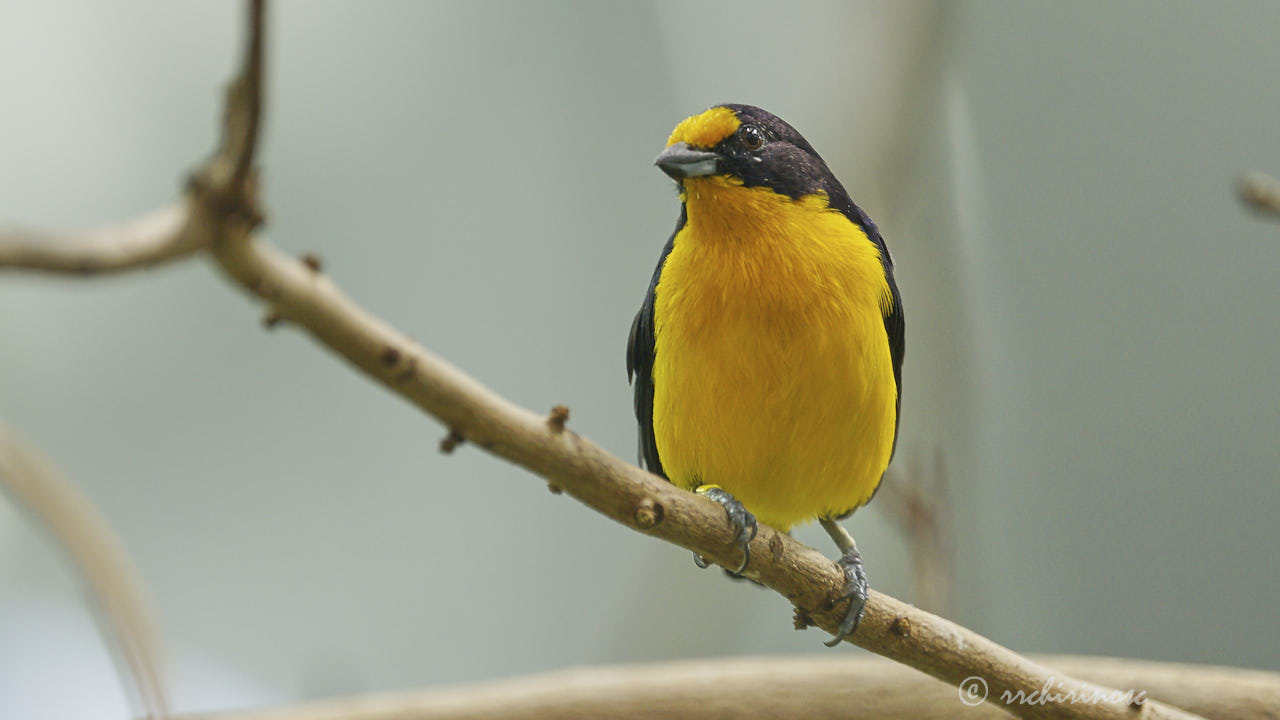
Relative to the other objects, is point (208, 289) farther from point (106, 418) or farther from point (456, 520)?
point (456, 520)

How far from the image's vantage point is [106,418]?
5.83 metres

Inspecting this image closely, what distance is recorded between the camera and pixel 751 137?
304 centimetres

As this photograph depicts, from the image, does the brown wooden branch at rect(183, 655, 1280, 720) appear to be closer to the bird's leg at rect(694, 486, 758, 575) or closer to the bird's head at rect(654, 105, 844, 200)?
the bird's leg at rect(694, 486, 758, 575)

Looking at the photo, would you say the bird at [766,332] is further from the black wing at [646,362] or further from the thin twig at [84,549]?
the thin twig at [84,549]

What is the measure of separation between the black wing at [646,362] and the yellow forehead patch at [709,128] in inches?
11.2

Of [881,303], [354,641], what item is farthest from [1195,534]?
[354,641]

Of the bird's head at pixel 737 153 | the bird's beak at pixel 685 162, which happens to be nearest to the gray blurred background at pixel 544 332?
the bird's head at pixel 737 153

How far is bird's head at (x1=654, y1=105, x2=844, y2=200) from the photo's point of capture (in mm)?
2904

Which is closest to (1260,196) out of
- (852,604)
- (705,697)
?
(852,604)

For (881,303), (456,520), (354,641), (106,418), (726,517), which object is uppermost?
(881,303)

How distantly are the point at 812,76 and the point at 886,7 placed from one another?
45 centimetres

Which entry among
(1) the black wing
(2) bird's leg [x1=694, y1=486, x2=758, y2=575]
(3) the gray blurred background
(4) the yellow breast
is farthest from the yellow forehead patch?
(3) the gray blurred background

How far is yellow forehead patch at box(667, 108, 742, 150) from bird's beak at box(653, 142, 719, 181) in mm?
34

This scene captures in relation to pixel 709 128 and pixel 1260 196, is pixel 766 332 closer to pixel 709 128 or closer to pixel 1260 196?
pixel 709 128
